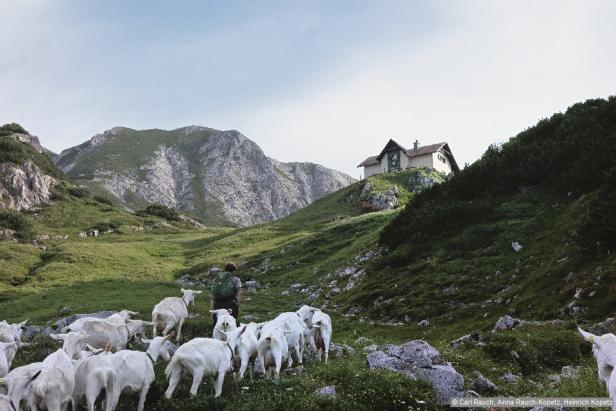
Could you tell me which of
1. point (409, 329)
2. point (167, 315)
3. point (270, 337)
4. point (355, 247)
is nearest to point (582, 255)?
point (409, 329)

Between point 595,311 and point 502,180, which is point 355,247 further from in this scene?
point 595,311

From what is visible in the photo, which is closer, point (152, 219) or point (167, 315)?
point (167, 315)

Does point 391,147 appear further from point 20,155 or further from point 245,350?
point 245,350

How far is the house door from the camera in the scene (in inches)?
4388

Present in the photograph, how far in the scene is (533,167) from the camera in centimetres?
3694

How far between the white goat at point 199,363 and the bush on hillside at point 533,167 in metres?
25.8

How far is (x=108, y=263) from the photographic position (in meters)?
63.2

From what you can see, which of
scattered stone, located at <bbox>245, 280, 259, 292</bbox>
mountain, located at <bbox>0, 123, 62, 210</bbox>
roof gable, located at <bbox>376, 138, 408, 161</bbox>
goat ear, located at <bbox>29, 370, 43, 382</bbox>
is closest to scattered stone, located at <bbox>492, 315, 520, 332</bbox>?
goat ear, located at <bbox>29, 370, 43, 382</bbox>

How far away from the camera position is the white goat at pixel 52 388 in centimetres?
1027

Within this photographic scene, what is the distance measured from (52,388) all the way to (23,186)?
128 meters

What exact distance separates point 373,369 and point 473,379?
2.83 meters

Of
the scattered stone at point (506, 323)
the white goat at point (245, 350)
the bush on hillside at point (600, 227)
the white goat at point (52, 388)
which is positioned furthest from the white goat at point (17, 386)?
the bush on hillside at point (600, 227)

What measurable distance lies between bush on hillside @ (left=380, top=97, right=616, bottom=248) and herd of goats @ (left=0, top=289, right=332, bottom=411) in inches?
862

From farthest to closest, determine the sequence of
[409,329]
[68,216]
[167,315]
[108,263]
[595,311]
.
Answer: [68,216] → [108,263] → [409,329] → [167,315] → [595,311]
